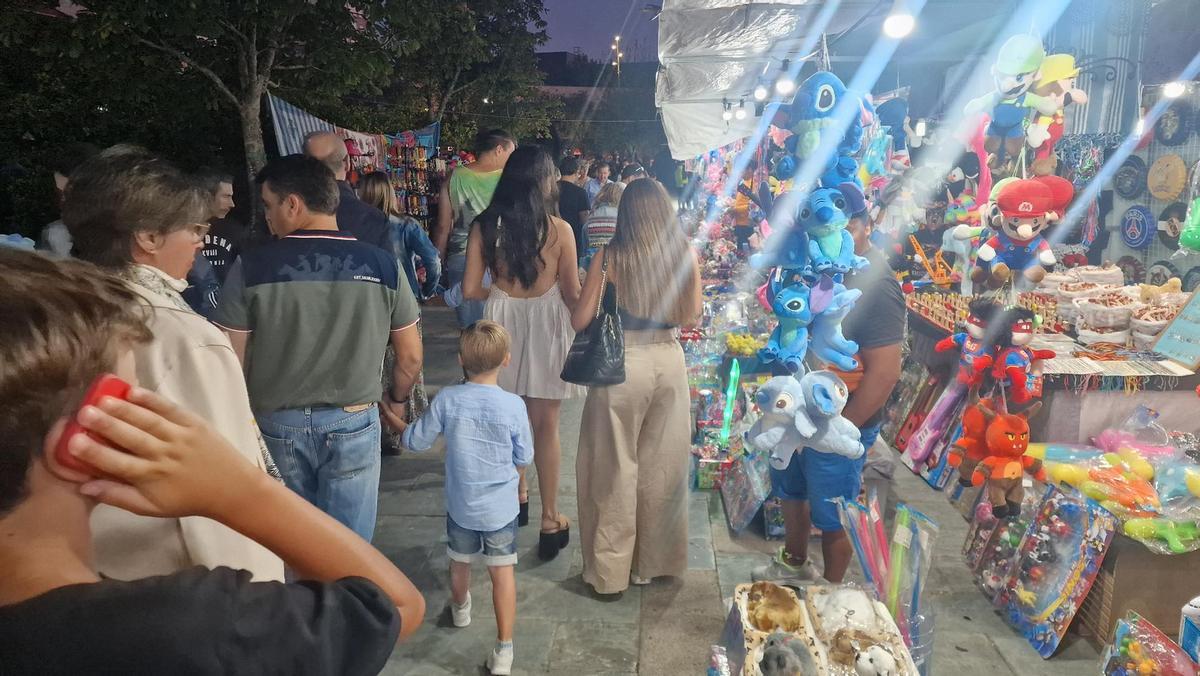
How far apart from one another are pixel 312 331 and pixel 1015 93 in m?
3.28

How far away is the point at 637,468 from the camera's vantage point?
3295 mm

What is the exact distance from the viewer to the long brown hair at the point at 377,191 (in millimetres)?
4684

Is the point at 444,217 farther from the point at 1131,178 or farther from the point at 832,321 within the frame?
the point at 1131,178

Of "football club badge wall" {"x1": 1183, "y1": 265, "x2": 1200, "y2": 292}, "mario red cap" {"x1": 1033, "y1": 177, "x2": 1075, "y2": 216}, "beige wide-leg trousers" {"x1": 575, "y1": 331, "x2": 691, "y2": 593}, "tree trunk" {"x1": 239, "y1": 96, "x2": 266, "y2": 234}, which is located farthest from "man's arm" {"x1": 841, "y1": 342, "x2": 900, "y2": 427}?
"tree trunk" {"x1": 239, "y1": 96, "x2": 266, "y2": 234}

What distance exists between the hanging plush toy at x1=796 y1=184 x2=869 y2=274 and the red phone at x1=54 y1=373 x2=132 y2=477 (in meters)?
2.48

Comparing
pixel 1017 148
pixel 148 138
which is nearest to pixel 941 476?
pixel 1017 148

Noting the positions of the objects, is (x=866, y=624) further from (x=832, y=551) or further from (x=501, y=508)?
(x=501, y=508)

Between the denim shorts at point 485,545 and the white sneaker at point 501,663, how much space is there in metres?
0.32

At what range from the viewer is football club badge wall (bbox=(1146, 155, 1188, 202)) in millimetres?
5918

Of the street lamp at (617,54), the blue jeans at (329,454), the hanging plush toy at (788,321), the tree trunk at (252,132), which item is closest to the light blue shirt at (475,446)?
the blue jeans at (329,454)

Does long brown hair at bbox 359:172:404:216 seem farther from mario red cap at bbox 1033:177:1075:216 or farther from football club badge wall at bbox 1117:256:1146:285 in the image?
football club badge wall at bbox 1117:256:1146:285

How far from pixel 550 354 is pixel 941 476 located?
2.51 metres

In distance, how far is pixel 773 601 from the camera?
6.69 feet

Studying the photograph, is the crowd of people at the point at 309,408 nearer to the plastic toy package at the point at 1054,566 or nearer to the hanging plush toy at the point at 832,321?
the hanging plush toy at the point at 832,321
